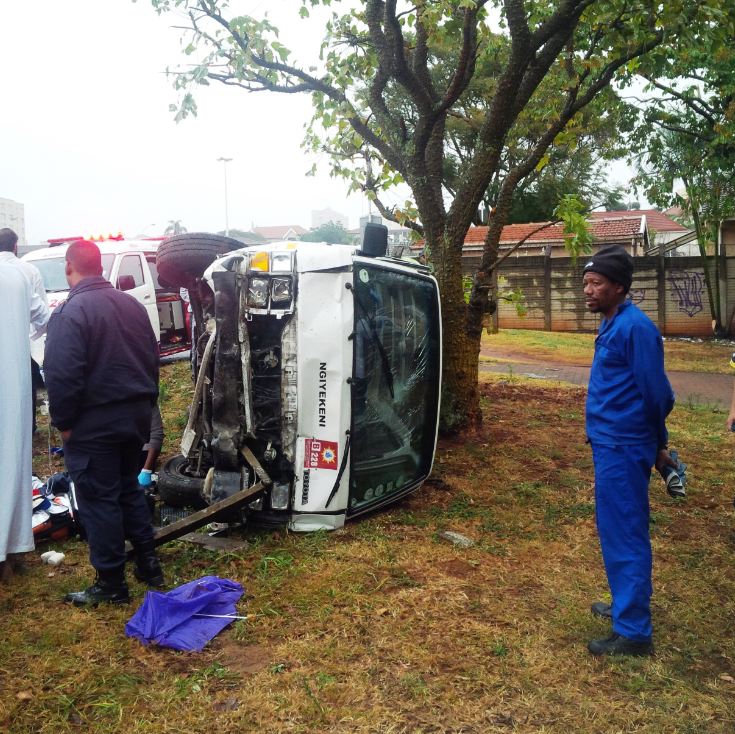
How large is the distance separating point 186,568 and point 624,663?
8.46ft

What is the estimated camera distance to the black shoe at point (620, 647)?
3484 mm

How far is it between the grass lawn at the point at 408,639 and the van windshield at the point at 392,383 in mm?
330

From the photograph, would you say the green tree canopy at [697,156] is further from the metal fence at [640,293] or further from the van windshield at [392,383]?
the van windshield at [392,383]

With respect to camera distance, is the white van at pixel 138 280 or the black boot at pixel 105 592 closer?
the black boot at pixel 105 592

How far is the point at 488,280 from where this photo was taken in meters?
7.47

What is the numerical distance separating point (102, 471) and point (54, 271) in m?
8.37

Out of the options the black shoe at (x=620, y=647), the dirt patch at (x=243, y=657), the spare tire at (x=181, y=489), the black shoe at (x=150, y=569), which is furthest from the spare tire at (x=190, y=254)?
the black shoe at (x=620, y=647)

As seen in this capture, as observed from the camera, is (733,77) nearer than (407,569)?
No

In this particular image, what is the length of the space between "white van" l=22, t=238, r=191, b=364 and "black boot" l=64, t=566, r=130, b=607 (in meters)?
7.36

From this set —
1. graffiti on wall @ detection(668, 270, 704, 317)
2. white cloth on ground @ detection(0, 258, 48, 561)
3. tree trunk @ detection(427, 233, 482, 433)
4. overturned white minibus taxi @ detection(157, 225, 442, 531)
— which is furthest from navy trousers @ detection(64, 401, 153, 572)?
graffiti on wall @ detection(668, 270, 704, 317)

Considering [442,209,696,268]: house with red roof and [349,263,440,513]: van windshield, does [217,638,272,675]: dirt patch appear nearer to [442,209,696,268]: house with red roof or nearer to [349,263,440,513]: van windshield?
[349,263,440,513]: van windshield

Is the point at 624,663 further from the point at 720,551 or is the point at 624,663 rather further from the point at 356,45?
the point at 356,45

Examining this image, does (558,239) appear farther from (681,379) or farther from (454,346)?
(454,346)

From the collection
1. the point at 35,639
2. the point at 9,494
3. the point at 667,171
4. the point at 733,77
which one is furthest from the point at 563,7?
the point at 667,171
